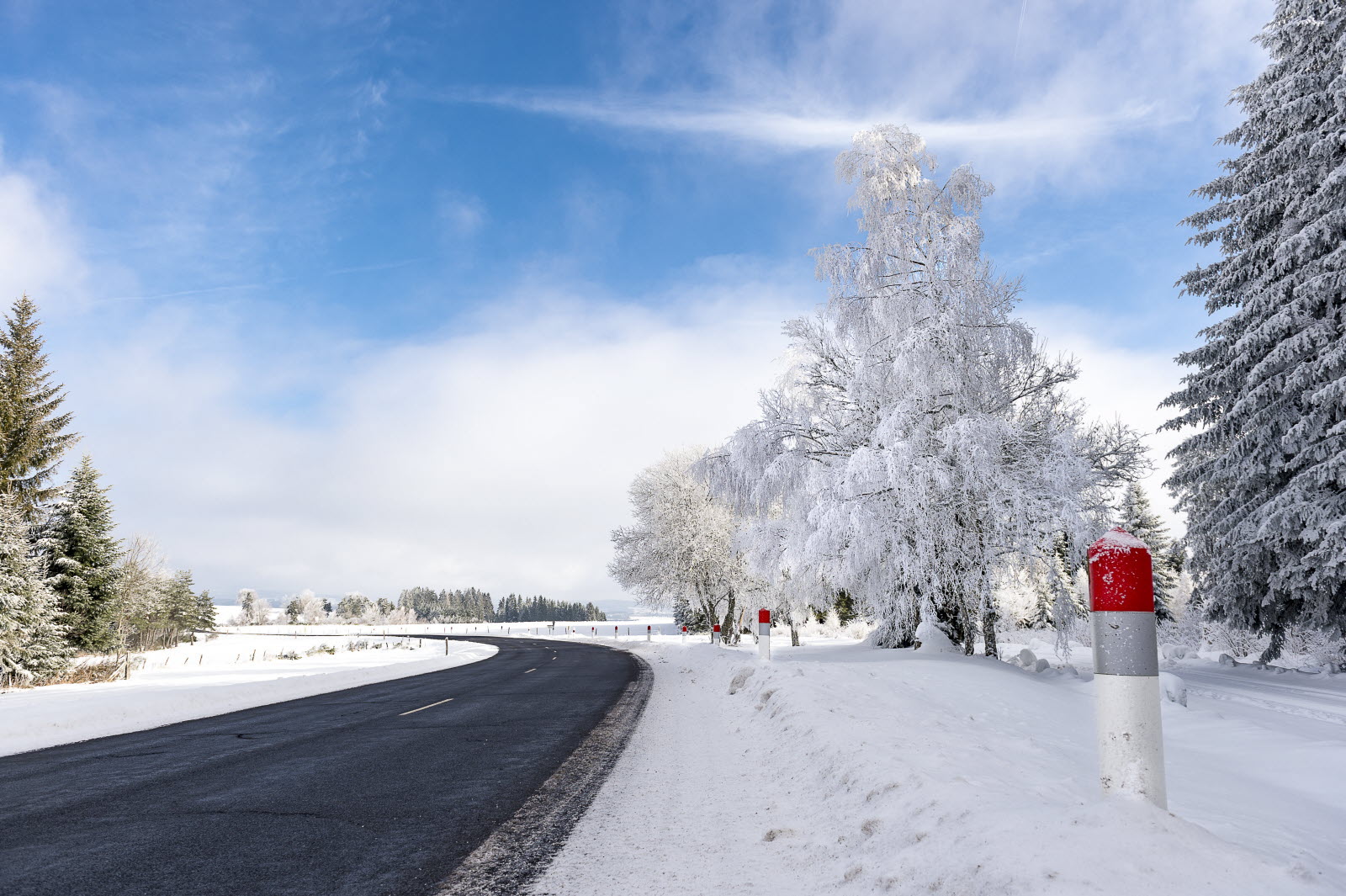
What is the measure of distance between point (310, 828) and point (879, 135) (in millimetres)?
17044

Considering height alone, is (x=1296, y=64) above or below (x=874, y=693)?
above

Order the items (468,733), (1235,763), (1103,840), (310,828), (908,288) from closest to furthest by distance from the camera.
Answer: (1103,840), (310,828), (1235,763), (468,733), (908,288)

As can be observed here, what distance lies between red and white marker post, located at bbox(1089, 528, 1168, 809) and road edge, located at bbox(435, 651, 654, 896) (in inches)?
107

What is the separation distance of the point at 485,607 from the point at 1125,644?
639ft

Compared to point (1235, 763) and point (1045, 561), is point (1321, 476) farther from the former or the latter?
point (1235, 763)

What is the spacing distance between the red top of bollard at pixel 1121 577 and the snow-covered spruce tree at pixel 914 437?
408 inches

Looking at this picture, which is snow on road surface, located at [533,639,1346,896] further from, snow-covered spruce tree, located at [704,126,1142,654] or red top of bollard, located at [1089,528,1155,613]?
snow-covered spruce tree, located at [704,126,1142,654]

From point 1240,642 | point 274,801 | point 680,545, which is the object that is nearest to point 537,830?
point 274,801

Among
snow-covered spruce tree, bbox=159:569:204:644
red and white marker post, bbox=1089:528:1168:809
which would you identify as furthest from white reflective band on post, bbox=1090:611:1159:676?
snow-covered spruce tree, bbox=159:569:204:644

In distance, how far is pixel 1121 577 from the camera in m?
2.74

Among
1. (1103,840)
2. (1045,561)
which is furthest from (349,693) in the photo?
(1103,840)

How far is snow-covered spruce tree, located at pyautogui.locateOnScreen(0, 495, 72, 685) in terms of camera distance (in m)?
21.1

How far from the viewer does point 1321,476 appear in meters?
13.5

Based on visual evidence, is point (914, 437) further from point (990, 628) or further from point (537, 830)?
point (537, 830)
